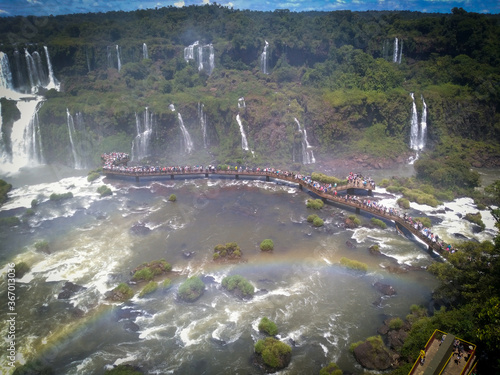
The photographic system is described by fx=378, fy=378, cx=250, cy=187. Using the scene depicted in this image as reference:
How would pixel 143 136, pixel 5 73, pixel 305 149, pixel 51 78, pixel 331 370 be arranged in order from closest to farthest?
pixel 331 370 → pixel 305 149 → pixel 143 136 → pixel 5 73 → pixel 51 78

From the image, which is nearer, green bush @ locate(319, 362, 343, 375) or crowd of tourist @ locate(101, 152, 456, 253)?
green bush @ locate(319, 362, 343, 375)

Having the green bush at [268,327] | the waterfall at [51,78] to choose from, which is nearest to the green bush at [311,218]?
the green bush at [268,327]

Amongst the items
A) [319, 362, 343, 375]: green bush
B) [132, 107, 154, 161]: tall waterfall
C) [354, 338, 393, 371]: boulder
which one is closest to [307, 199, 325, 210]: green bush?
[354, 338, 393, 371]: boulder

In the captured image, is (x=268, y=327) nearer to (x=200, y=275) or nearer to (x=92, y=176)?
Answer: (x=200, y=275)

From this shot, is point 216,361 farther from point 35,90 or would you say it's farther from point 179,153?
point 35,90

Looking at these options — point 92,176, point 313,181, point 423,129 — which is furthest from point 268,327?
point 423,129

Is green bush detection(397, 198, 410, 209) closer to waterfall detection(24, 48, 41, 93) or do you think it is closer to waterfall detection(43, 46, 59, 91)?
waterfall detection(43, 46, 59, 91)
